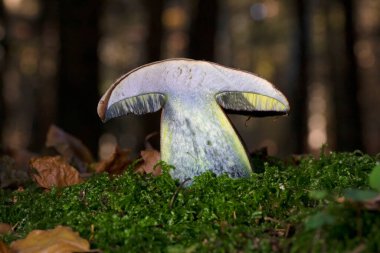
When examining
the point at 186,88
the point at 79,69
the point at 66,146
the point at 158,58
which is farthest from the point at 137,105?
the point at 158,58

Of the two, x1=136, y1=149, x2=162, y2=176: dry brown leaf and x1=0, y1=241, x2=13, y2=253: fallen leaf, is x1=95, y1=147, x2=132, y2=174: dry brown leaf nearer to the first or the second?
x1=136, y1=149, x2=162, y2=176: dry brown leaf

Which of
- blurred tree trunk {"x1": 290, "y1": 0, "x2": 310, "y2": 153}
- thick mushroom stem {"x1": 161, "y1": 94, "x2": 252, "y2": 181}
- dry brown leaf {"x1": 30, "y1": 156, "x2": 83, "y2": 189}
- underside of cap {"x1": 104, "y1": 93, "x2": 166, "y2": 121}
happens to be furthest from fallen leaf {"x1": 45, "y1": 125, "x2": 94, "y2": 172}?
blurred tree trunk {"x1": 290, "y1": 0, "x2": 310, "y2": 153}

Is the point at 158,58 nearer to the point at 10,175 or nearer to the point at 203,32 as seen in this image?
the point at 203,32

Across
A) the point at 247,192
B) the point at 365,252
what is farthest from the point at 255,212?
the point at 365,252

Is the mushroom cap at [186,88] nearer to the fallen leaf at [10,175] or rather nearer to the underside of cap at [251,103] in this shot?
the underside of cap at [251,103]

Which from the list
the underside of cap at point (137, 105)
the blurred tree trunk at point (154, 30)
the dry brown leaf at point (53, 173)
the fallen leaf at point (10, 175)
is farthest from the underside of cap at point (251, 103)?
the blurred tree trunk at point (154, 30)

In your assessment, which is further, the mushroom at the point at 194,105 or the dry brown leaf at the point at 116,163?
the dry brown leaf at the point at 116,163
